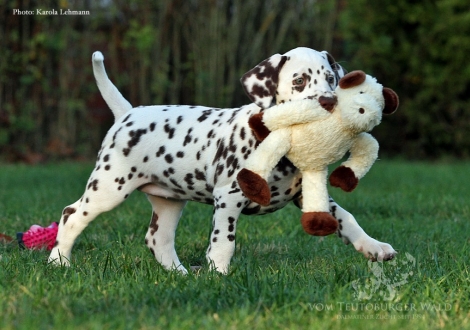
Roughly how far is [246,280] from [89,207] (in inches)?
59.3

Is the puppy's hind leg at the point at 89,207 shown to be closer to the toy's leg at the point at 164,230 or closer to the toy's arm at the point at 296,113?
the toy's leg at the point at 164,230

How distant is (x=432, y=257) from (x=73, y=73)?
9.55 m

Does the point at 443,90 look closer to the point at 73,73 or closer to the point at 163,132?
the point at 73,73

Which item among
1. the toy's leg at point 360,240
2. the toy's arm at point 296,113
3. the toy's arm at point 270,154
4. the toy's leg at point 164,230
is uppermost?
the toy's arm at point 296,113

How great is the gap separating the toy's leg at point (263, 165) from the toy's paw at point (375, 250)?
68cm

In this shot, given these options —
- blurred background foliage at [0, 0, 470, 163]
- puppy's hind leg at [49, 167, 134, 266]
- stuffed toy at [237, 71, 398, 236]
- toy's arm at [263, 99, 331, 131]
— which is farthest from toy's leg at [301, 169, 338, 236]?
blurred background foliage at [0, 0, 470, 163]

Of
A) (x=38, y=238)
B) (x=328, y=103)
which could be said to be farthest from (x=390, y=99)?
(x=38, y=238)

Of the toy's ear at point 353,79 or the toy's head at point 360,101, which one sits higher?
the toy's ear at point 353,79

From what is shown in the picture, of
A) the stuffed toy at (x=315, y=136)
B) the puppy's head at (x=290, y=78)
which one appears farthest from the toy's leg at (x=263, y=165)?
the puppy's head at (x=290, y=78)

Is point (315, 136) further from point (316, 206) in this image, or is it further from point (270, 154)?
point (316, 206)

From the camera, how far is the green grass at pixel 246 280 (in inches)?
119

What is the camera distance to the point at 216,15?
13062mm

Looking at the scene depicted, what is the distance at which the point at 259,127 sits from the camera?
13.4ft

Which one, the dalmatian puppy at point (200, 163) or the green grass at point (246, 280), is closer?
the green grass at point (246, 280)
